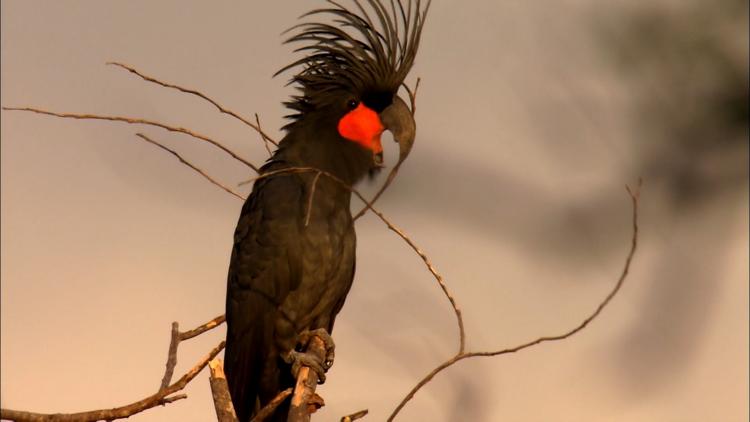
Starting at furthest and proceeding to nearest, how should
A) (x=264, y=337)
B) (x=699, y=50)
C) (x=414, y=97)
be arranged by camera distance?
(x=264, y=337), (x=414, y=97), (x=699, y=50)

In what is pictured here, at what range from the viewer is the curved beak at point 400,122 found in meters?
2.83

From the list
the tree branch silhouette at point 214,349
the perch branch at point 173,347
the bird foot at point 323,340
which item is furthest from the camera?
the bird foot at point 323,340

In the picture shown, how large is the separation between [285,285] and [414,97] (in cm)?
82

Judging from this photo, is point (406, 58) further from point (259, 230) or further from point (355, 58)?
point (259, 230)

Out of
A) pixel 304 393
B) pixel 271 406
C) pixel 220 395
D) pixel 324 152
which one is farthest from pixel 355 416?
pixel 324 152

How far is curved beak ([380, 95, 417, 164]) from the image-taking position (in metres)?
2.83

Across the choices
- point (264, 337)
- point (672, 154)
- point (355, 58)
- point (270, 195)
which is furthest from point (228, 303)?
point (672, 154)

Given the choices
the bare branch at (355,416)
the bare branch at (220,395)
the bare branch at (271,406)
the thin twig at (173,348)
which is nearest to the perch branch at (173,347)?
the thin twig at (173,348)

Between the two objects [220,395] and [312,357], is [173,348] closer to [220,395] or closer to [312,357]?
[220,395]

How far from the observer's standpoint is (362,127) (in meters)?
3.00

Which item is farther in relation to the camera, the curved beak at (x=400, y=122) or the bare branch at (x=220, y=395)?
the curved beak at (x=400, y=122)

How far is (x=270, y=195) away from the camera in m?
2.96

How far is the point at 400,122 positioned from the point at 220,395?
1.07 m

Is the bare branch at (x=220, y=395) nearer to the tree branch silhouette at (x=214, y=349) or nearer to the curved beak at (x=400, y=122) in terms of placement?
the tree branch silhouette at (x=214, y=349)
